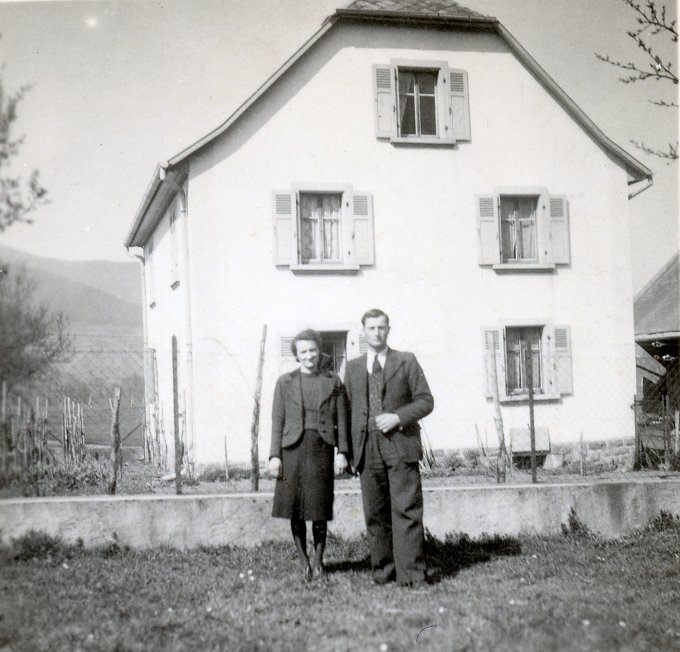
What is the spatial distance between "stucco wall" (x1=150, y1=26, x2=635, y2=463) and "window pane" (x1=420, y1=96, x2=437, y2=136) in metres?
0.54

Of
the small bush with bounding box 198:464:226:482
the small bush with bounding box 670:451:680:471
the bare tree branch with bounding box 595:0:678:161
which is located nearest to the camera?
the bare tree branch with bounding box 595:0:678:161

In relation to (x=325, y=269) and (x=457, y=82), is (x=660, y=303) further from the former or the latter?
(x=325, y=269)

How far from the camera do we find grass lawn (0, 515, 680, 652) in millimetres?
4473

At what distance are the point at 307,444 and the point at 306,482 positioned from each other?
266 millimetres

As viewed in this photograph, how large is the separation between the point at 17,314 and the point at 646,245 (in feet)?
40.8

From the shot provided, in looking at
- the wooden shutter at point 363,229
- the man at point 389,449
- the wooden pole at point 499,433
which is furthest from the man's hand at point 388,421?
the wooden shutter at point 363,229

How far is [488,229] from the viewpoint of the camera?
13.7m

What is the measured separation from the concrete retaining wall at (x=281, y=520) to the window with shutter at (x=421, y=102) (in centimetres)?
775

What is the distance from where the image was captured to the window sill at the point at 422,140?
43.8ft

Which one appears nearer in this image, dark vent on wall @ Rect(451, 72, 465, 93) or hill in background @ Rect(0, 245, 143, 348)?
dark vent on wall @ Rect(451, 72, 465, 93)

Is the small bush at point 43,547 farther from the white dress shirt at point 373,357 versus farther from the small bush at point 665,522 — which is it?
the small bush at point 665,522

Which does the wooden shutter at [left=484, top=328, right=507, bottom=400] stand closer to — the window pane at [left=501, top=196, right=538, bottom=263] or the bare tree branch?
the window pane at [left=501, top=196, right=538, bottom=263]

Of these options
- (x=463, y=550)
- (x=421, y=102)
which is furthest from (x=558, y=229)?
(x=463, y=550)

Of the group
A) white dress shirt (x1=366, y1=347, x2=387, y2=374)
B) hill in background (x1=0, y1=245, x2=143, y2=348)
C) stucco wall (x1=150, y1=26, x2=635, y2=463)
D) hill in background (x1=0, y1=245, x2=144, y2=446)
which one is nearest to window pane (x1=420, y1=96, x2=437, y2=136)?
stucco wall (x1=150, y1=26, x2=635, y2=463)
